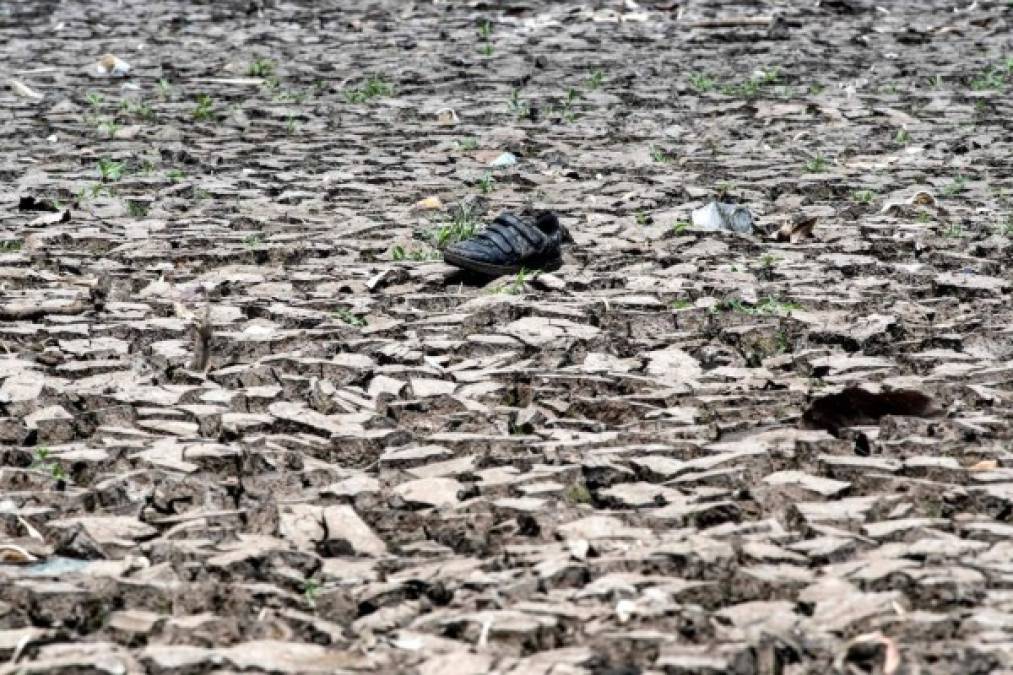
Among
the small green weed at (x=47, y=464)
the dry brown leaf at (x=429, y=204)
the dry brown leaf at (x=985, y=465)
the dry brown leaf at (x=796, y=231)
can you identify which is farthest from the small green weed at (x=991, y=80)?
the small green weed at (x=47, y=464)

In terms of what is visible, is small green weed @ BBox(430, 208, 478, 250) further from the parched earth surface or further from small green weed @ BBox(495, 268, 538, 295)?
small green weed @ BBox(495, 268, 538, 295)

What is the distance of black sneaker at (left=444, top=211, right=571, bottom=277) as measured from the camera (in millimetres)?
4570

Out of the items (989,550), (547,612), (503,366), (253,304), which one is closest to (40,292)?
(253,304)

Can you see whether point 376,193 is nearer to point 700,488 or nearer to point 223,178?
point 223,178

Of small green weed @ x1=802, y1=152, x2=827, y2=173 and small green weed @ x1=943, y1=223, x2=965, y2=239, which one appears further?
small green weed @ x1=802, y1=152, x2=827, y2=173

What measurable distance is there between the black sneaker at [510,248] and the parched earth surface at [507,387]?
57 mm

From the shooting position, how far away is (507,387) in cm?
367

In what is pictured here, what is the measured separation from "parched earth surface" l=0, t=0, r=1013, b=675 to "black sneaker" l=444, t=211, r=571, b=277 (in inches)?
2.2

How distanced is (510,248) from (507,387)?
101 centimetres

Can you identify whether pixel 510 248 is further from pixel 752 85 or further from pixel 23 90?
pixel 23 90

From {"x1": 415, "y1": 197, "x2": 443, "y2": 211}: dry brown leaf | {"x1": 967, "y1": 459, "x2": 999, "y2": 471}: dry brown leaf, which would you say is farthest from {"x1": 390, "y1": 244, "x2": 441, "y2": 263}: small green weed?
{"x1": 967, "y1": 459, "x2": 999, "y2": 471}: dry brown leaf

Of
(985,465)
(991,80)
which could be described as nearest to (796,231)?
(985,465)

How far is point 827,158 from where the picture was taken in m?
6.26

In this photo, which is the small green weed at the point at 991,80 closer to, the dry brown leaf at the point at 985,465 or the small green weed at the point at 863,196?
the small green weed at the point at 863,196
